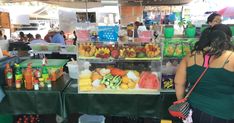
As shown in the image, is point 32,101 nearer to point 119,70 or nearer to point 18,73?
point 18,73

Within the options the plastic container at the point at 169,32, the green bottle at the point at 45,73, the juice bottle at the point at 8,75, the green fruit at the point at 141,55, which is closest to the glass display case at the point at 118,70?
the green fruit at the point at 141,55

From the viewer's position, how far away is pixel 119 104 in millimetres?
2656

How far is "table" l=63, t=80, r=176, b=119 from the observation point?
2.63 m

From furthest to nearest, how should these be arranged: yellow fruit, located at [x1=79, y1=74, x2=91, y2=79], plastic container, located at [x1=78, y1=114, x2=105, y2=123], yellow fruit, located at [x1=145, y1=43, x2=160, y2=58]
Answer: plastic container, located at [x1=78, y1=114, x2=105, y2=123], yellow fruit, located at [x1=79, y1=74, x2=91, y2=79], yellow fruit, located at [x1=145, y1=43, x2=160, y2=58]

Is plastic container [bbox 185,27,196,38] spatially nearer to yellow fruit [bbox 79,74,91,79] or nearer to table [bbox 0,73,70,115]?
yellow fruit [bbox 79,74,91,79]

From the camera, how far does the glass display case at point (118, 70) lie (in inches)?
104

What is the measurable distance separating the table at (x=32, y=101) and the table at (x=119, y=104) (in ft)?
0.33

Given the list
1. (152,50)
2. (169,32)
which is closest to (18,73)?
(152,50)

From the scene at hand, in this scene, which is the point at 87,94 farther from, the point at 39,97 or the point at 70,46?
the point at 70,46

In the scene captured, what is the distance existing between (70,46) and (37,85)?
8.00 feet

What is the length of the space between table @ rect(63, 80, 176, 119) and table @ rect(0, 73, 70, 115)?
3.9 inches

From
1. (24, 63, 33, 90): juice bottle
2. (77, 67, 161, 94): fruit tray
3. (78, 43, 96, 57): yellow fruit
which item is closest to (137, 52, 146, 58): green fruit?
(77, 67, 161, 94): fruit tray

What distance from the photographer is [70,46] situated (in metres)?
5.10

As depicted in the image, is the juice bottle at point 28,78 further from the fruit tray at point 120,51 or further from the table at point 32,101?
the fruit tray at point 120,51
